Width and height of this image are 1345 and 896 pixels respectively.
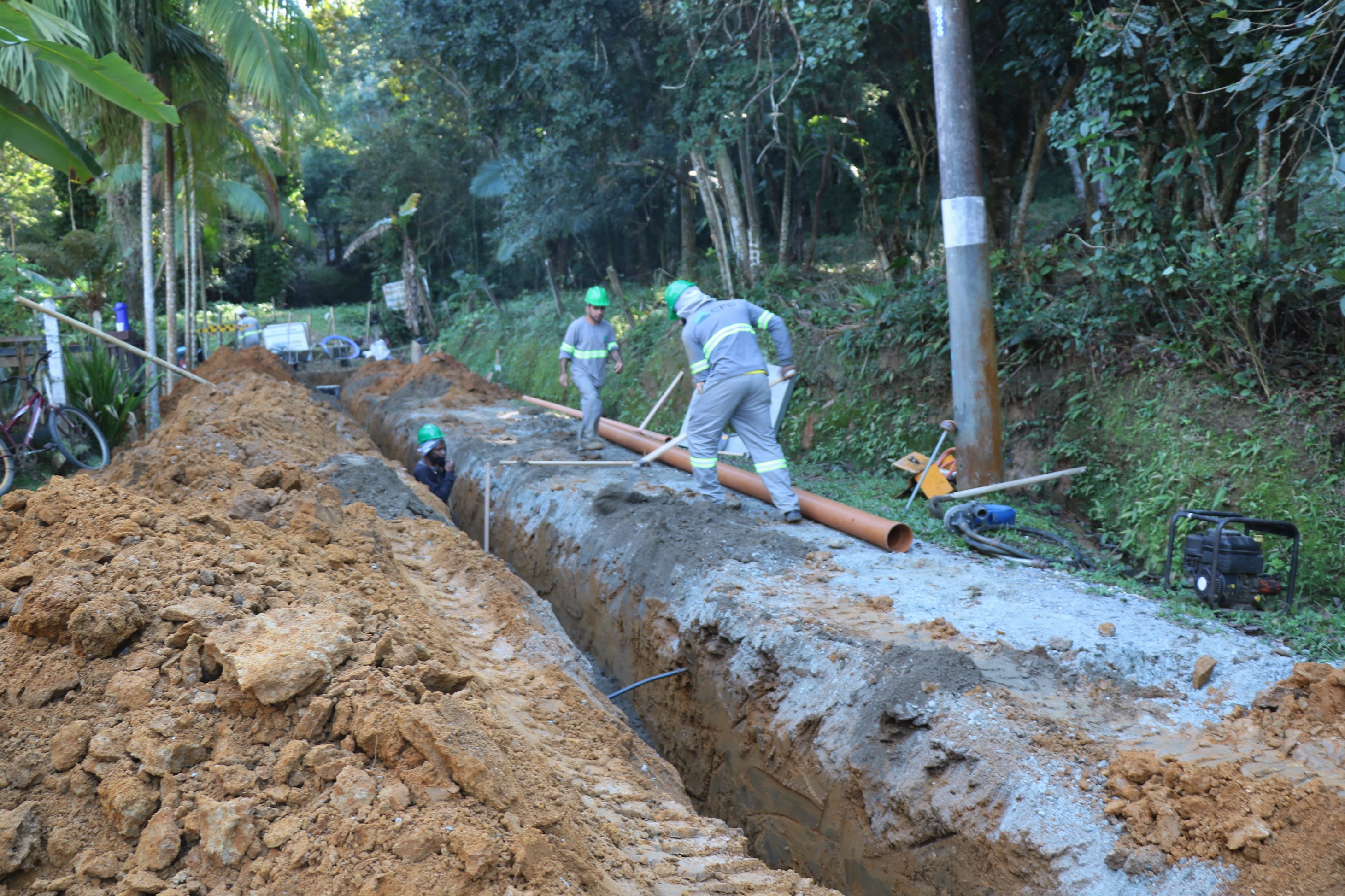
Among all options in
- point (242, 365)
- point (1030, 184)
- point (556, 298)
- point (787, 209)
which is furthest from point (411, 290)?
point (1030, 184)

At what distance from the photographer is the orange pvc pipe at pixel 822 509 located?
6.02 m

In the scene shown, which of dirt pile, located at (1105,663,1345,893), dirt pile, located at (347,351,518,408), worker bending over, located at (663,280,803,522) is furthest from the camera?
dirt pile, located at (347,351,518,408)

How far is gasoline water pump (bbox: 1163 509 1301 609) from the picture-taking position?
459cm

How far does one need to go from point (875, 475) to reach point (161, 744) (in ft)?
22.3

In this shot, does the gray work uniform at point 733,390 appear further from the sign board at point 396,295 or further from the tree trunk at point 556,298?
the sign board at point 396,295

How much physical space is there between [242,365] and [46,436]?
7025 mm

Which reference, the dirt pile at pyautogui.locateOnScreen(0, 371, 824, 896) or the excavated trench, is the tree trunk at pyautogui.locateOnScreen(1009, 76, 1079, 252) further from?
the dirt pile at pyautogui.locateOnScreen(0, 371, 824, 896)

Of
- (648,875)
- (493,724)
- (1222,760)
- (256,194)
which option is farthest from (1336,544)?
(256,194)

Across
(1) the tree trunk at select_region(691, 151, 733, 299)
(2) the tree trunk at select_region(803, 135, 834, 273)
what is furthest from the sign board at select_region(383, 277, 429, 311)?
(2) the tree trunk at select_region(803, 135, 834, 273)

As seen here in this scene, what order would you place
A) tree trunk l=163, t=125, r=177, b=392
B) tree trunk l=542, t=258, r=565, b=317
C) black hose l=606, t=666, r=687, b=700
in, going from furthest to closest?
tree trunk l=542, t=258, r=565, b=317
tree trunk l=163, t=125, r=177, b=392
black hose l=606, t=666, r=687, b=700

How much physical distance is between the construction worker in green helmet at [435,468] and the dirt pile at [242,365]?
239 inches

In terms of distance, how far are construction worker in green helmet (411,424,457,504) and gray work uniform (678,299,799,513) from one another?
3.05 metres

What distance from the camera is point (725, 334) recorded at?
22.2ft

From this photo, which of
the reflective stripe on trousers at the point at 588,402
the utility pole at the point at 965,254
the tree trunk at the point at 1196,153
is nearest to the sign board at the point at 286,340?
the reflective stripe on trousers at the point at 588,402
